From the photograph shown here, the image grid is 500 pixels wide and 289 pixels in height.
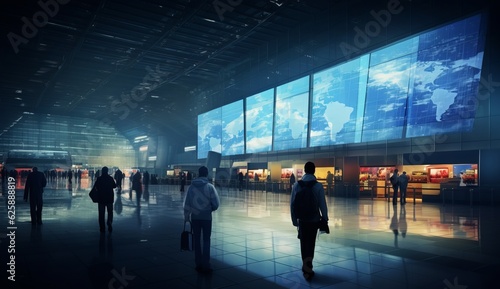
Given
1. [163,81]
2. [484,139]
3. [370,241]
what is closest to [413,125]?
[484,139]

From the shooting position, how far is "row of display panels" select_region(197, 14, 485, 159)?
18.4m

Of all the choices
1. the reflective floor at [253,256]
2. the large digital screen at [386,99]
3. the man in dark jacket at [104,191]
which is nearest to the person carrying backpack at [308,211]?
the reflective floor at [253,256]

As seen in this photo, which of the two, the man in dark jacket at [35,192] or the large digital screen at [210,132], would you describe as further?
the large digital screen at [210,132]

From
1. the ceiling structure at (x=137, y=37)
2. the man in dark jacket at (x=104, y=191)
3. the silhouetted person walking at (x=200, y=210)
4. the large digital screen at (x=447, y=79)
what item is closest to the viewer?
the silhouetted person walking at (x=200, y=210)

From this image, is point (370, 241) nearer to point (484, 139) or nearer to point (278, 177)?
point (484, 139)

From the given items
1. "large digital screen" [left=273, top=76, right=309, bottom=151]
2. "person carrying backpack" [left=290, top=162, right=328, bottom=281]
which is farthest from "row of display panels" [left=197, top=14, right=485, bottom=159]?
"person carrying backpack" [left=290, top=162, right=328, bottom=281]

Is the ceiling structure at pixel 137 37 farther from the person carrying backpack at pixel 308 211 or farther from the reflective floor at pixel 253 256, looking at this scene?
the person carrying backpack at pixel 308 211

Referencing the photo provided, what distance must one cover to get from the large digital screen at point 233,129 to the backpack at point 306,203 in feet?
110

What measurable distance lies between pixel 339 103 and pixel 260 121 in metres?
11.0

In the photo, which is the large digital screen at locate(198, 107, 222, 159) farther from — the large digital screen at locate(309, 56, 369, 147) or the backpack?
the backpack

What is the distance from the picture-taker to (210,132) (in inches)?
1785

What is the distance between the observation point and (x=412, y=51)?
2125cm

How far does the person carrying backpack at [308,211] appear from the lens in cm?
478

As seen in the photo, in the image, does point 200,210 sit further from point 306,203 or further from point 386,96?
point 386,96
